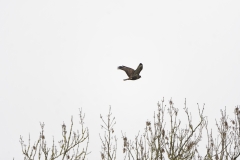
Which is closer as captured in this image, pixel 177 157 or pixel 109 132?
pixel 177 157

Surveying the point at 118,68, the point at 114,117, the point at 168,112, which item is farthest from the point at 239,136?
the point at 118,68

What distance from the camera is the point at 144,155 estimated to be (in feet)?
23.0

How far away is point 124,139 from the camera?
7828mm

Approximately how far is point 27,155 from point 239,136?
567cm

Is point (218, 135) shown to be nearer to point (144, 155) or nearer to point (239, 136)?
point (239, 136)

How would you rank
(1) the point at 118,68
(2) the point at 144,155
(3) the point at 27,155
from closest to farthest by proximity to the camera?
(3) the point at 27,155 → (1) the point at 118,68 → (2) the point at 144,155

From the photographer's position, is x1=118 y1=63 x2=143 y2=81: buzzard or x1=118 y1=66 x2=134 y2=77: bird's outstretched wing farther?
x1=118 y1=66 x2=134 y2=77: bird's outstretched wing

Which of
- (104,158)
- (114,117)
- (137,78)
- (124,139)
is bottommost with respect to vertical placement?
(104,158)

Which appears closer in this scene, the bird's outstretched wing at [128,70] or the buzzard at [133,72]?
the buzzard at [133,72]

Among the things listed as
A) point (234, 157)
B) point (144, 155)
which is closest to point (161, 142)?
point (144, 155)

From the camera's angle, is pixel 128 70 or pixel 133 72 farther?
pixel 128 70

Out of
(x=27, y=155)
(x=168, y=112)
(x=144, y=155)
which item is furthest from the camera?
(x=168, y=112)

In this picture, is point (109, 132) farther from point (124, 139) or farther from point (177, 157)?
point (177, 157)

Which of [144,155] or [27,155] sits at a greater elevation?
[27,155]
